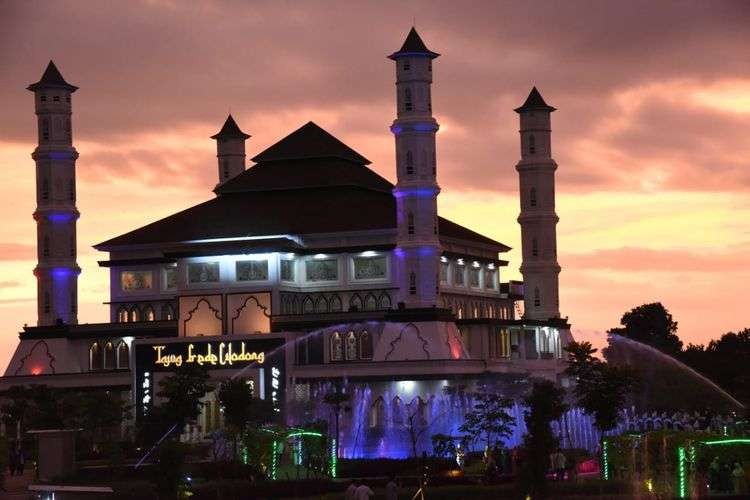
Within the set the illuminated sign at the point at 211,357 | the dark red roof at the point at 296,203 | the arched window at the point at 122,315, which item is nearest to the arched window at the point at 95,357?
the arched window at the point at 122,315

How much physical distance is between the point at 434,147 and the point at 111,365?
87.8ft

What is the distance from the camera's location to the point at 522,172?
419 feet

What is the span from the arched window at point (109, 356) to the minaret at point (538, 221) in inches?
1102

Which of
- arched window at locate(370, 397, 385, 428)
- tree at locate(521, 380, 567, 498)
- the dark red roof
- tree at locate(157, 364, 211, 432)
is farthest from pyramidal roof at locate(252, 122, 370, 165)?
tree at locate(521, 380, 567, 498)

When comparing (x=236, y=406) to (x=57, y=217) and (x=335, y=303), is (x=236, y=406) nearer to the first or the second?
(x=335, y=303)

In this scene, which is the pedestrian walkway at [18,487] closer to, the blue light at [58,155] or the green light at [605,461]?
the green light at [605,461]

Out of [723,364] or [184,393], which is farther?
[723,364]

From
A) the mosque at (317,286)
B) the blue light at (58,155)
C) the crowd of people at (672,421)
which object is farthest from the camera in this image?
the blue light at (58,155)

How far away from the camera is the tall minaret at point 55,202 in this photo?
120938mm

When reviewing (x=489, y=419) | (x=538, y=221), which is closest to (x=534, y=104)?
(x=538, y=221)

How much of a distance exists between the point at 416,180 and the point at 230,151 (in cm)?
3002

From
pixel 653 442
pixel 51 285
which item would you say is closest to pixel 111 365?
pixel 51 285

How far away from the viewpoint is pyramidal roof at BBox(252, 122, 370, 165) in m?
128

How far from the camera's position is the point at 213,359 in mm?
113750
